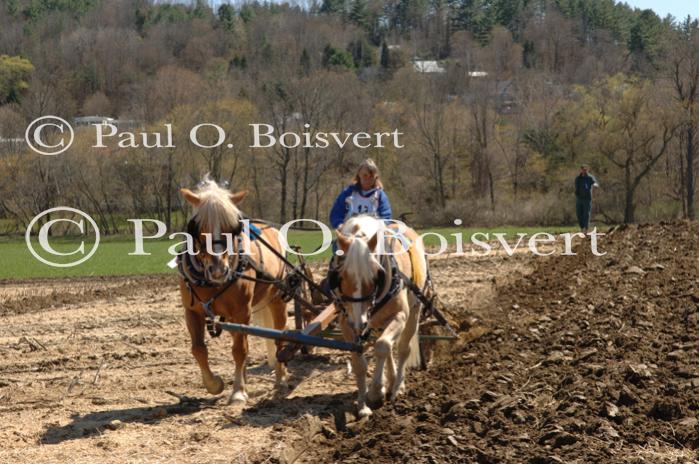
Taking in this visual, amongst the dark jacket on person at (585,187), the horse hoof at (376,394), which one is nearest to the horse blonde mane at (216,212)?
the horse hoof at (376,394)

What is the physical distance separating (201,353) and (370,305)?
6.12 feet

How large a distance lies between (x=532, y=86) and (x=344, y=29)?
91.1 metres

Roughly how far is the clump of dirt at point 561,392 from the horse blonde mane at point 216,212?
2.01 metres

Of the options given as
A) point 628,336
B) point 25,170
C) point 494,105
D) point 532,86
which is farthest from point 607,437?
point 532,86

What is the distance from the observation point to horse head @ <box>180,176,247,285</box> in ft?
25.3

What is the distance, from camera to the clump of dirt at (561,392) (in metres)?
6.05

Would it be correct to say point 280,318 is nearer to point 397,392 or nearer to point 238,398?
point 238,398

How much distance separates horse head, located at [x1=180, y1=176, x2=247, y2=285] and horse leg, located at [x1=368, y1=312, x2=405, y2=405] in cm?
152

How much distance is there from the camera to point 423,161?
6125 centimetres

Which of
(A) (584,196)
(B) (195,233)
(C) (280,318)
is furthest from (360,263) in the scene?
(A) (584,196)

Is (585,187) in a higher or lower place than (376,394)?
higher

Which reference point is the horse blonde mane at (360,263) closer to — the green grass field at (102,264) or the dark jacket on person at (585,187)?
the dark jacket on person at (585,187)

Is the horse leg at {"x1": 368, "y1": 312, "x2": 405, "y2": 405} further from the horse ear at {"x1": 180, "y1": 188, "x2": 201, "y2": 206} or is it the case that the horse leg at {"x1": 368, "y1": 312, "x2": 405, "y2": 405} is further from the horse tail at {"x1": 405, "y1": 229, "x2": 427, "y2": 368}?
the horse ear at {"x1": 180, "y1": 188, "x2": 201, "y2": 206}

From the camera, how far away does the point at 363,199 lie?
8.93 m
